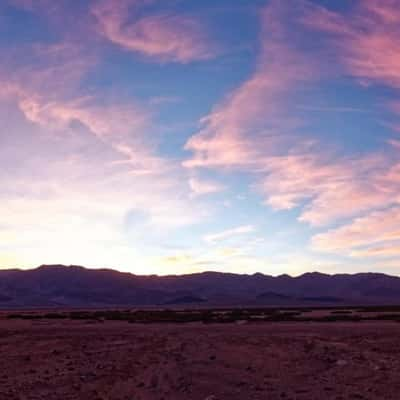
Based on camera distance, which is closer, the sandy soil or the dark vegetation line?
the sandy soil

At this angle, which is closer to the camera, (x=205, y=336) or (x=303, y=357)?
(x=303, y=357)

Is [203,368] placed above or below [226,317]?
below

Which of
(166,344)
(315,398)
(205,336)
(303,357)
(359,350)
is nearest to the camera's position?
(315,398)

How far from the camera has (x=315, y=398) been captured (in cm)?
1566

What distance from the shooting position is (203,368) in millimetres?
21234

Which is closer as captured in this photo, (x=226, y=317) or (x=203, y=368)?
(x=203, y=368)

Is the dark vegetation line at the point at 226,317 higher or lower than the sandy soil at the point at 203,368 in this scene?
higher

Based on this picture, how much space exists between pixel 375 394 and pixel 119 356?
1204 centimetres

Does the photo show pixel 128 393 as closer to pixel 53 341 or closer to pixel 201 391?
pixel 201 391

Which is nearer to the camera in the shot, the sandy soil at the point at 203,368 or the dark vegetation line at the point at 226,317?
the sandy soil at the point at 203,368

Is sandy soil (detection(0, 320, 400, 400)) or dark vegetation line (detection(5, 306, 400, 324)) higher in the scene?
dark vegetation line (detection(5, 306, 400, 324))

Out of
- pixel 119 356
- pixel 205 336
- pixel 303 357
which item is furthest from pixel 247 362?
pixel 205 336

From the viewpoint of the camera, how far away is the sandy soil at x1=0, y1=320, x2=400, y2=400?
54.6 feet

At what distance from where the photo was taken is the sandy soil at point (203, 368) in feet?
54.6
